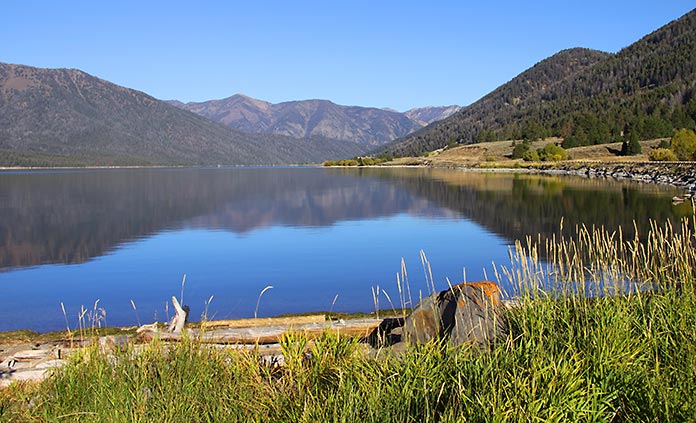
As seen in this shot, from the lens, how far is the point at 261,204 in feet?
148

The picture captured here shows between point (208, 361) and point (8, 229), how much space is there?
28340mm

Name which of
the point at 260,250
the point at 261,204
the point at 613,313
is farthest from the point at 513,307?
the point at 261,204

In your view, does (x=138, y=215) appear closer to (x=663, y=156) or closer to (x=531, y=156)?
(x=663, y=156)

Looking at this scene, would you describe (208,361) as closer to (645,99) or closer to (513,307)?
(513,307)

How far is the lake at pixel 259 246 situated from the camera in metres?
15.3

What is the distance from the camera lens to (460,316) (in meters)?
7.46

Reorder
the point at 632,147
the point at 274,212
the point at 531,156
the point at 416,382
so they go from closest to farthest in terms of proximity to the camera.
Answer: the point at 416,382
the point at 274,212
the point at 632,147
the point at 531,156

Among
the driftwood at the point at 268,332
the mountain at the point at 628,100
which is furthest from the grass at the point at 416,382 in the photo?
the mountain at the point at 628,100

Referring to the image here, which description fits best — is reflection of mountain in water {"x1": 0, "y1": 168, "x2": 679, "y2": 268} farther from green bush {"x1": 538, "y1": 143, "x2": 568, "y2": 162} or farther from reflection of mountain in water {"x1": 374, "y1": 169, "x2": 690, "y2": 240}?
green bush {"x1": 538, "y1": 143, "x2": 568, "y2": 162}

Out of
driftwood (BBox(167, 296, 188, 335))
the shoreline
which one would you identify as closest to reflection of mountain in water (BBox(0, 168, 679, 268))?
the shoreline

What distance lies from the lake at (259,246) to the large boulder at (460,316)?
181 centimetres

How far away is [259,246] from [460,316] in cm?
1794

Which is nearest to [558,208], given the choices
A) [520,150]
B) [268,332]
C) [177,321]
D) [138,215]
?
[138,215]

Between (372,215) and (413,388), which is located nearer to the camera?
(413,388)
